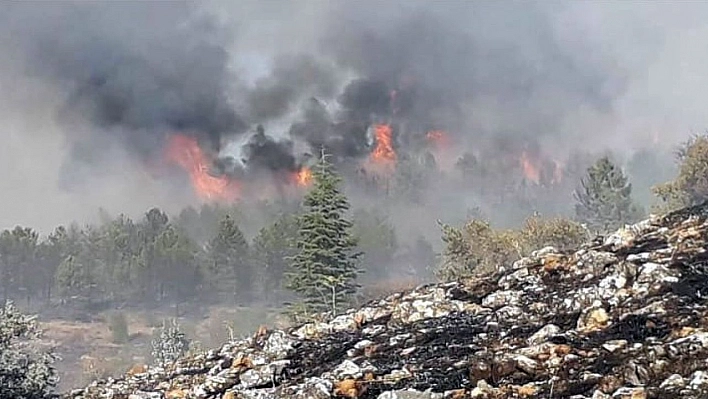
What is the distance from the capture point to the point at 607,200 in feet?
378

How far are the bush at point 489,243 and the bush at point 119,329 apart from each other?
85052mm

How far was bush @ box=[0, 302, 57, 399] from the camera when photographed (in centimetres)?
1545

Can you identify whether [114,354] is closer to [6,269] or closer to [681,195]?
Result: [6,269]

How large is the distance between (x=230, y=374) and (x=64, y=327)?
151831 millimetres

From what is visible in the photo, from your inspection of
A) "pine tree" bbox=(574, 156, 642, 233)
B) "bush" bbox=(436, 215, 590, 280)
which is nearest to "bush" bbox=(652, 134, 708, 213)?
"bush" bbox=(436, 215, 590, 280)

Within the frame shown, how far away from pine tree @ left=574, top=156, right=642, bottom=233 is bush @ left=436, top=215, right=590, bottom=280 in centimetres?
4090

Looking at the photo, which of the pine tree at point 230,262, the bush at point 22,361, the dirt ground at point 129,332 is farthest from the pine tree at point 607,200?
the bush at point 22,361

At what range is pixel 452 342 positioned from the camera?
35.4 feet

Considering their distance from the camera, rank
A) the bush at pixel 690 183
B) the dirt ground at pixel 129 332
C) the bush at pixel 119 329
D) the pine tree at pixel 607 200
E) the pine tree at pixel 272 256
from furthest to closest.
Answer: the pine tree at pixel 272 256 < the bush at pixel 119 329 < the dirt ground at pixel 129 332 < the pine tree at pixel 607 200 < the bush at pixel 690 183

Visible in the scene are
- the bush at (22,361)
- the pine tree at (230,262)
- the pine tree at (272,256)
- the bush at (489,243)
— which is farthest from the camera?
the pine tree at (230,262)

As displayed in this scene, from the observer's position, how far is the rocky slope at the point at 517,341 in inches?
323

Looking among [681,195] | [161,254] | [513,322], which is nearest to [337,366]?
[513,322]

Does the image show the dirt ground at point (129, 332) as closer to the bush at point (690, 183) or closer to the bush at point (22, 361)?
the bush at point (690, 183)

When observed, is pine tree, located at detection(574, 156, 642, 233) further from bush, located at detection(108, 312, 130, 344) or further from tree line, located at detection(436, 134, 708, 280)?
bush, located at detection(108, 312, 130, 344)
